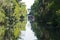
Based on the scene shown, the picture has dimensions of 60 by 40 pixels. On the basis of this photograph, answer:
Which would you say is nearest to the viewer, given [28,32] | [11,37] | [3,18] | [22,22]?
[3,18]

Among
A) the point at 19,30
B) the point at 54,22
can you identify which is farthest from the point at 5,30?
the point at 54,22

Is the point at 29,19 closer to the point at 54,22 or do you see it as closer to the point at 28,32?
the point at 28,32

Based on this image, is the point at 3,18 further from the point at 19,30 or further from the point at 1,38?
the point at 19,30

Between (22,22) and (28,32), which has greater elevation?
(22,22)

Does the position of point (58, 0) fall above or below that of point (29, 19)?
above

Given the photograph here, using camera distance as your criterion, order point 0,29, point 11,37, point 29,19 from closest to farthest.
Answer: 1. point 0,29
2. point 11,37
3. point 29,19

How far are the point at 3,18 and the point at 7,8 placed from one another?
1.70 m

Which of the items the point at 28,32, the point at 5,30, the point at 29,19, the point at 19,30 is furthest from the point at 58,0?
the point at 28,32

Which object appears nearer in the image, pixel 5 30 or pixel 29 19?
pixel 5 30

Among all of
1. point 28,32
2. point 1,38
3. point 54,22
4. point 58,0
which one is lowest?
point 28,32

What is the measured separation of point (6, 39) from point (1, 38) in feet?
9.20

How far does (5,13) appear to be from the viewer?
3325cm

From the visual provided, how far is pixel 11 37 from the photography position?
33875 millimetres

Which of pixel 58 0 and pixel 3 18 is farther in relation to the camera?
pixel 3 18
